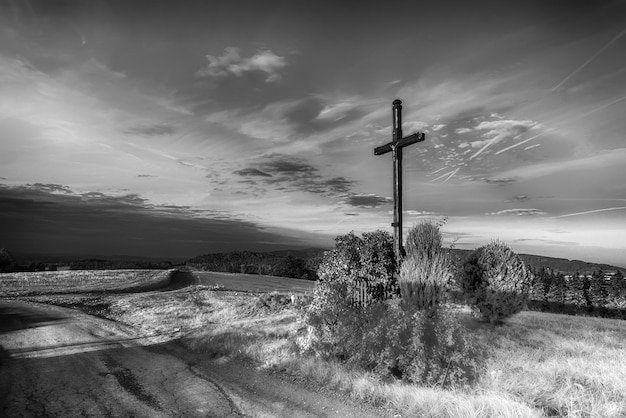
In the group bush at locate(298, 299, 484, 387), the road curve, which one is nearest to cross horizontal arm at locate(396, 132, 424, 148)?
bush at locate(298, 299, 484, 387)

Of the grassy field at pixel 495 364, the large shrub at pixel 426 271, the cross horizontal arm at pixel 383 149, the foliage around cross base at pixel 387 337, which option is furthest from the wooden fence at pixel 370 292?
the cross horizontal arm at pixel 383 149

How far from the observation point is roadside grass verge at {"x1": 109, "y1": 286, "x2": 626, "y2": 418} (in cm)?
696

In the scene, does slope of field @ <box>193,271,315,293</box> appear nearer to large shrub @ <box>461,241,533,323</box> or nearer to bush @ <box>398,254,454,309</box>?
large shrub @ <box>461,241,533,323</box>

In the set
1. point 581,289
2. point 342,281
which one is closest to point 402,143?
point 342,281

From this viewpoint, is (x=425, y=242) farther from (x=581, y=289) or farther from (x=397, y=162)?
(x=581, y=289)

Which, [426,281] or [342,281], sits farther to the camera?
[342,281]

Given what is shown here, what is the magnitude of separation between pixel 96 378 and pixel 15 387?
A: 1564 millimetres

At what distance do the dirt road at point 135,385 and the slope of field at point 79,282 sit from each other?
66.6 feet

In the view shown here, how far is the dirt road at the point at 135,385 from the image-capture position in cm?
736

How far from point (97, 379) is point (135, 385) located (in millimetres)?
1183

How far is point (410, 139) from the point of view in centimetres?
1325

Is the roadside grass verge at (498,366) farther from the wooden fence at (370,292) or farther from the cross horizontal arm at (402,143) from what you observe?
the cross horizontal arm at (402,143)

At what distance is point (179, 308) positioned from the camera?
2288 cm

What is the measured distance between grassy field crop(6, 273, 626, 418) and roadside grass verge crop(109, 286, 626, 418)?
0.06ft
